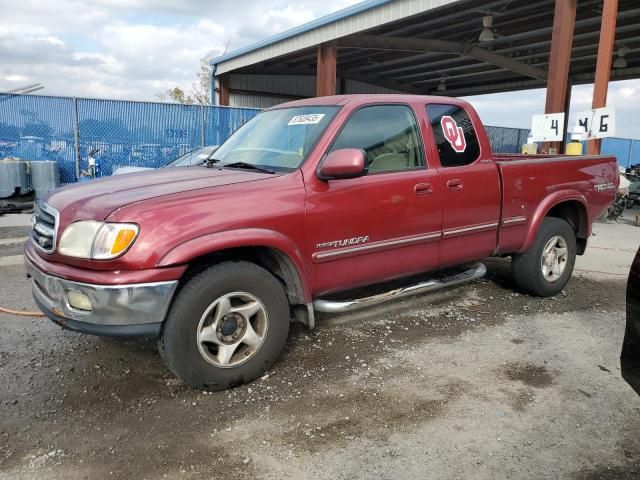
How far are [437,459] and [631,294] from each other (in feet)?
3.98

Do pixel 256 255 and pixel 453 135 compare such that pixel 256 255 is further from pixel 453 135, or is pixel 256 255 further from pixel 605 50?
pixel 605 50

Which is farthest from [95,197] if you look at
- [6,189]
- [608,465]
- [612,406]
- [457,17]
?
[457,17]

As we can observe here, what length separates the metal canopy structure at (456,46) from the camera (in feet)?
46.7

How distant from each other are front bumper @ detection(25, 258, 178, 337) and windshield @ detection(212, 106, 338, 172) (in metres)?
1.23

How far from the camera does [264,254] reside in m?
3.44

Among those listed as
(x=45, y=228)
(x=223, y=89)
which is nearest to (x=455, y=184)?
(x=45, y=228)

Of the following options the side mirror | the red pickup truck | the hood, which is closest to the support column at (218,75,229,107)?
the red pickup truck

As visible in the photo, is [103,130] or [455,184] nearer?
[455,184]

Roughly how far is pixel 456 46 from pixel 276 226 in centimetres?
1702

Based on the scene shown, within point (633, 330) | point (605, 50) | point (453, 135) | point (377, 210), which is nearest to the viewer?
point (633, 330)

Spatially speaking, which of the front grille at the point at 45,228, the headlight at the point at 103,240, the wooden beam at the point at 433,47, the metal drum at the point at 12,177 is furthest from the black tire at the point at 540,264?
the wooden beam at the point at 433,47

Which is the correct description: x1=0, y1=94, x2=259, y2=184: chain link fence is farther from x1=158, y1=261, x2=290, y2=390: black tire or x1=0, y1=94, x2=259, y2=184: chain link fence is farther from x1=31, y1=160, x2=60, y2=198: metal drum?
x1=158, y1=261, x2=290, y2=390: black tire

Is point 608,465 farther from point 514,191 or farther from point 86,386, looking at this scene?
point 86,386

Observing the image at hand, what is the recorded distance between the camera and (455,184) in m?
4.18
